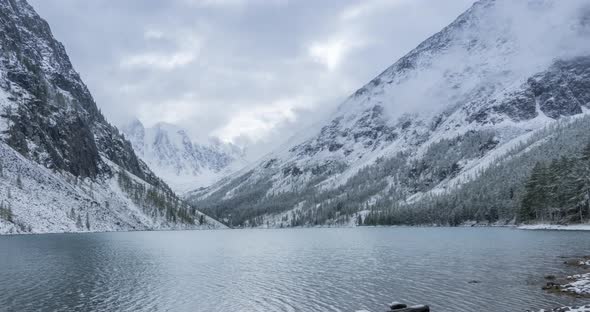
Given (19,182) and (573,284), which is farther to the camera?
(19,182)

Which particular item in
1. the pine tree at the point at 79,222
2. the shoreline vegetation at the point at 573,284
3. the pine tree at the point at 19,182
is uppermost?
the pine tree at the point at 19,182

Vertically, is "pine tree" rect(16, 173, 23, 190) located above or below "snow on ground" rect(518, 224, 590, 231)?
above

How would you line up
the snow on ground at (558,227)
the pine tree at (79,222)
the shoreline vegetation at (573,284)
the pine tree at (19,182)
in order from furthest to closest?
the pine tree at (79,222)
the pine tree at (19,182)
the snow on ground at (558,227)
the shoreline vegetation at (573,284)

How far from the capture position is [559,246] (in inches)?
3610

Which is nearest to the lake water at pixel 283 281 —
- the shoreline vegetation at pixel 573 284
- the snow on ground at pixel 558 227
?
the shoreline vegetation at pixel 573 284

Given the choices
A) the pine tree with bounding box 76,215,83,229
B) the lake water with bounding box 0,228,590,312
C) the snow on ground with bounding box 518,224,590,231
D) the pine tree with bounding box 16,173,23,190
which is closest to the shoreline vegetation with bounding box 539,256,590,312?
the lake water with bounding box 0,228,590,312

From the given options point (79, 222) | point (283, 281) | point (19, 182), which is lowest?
point (283, 281)

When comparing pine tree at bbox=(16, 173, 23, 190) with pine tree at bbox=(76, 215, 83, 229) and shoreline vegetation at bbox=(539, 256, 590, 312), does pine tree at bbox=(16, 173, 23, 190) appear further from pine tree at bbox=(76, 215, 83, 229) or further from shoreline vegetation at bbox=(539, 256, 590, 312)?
shoreline vegetation at bbox=(539, 256, 590, 312)

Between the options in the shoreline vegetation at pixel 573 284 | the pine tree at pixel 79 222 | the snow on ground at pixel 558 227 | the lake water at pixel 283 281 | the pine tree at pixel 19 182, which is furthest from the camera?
the pine tree at pixel 79 222

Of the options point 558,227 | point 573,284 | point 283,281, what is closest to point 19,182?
point 283,281

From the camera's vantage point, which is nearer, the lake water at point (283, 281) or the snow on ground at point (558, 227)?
the lake water at point (283, 281)

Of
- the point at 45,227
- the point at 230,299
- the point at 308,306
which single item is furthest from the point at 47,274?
the point at 45,227

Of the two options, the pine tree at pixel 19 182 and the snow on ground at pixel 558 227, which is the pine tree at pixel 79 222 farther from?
the snow on ground at pixel 558 227

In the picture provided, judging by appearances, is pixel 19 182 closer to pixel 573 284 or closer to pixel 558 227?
pixel 558 227
